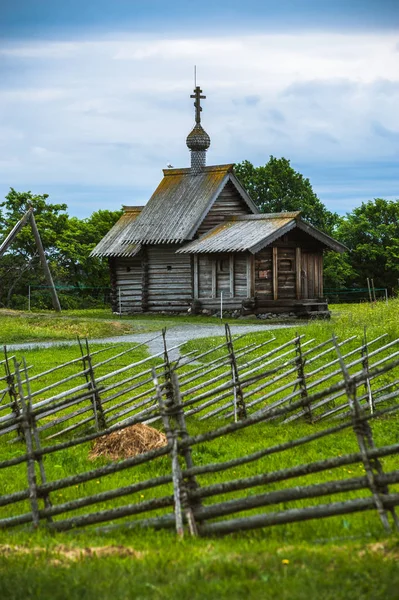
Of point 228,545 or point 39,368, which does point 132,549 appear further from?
point 39,368

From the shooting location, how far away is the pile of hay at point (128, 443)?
12055 mm

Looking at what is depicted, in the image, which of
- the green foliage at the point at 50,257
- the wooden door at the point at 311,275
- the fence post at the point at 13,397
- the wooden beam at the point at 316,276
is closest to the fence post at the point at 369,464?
the fence post at the point at 13,397

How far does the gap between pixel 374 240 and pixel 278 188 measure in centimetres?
611

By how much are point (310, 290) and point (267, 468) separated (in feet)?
82.2

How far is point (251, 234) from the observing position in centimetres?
3344

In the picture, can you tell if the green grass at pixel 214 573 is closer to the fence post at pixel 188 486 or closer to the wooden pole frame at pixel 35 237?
the fence post at pixel 188 486

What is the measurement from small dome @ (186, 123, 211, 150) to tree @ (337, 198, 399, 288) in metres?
15.0

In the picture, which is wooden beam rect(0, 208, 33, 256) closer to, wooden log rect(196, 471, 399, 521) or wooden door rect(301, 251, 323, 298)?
wooden door rect(301, 251, 323, 298)

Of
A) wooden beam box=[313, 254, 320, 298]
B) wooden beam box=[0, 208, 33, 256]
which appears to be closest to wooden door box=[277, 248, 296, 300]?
wooden beam box=[313, 254, 320, 298]

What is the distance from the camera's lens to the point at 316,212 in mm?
54562

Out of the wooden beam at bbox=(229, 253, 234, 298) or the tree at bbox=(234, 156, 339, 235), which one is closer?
the wooden beam at bbox=(229, 253, 234, 298)

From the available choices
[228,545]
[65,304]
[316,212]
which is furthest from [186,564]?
[316,212]

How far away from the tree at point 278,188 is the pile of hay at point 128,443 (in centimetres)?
4161

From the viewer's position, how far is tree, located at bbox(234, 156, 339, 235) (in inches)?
2108
